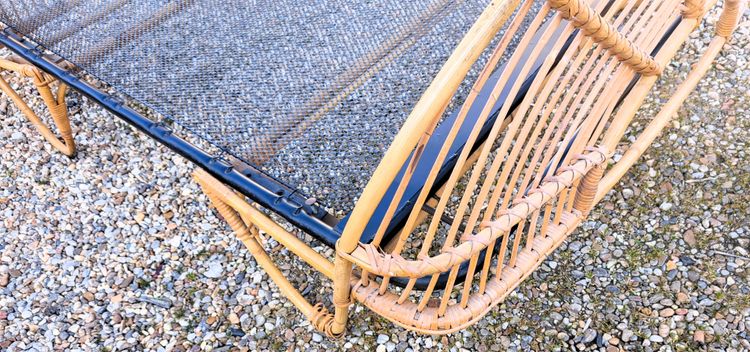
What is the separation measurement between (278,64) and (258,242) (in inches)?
17.5

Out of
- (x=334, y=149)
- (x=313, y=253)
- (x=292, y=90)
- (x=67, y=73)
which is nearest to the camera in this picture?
(x=313, y=253)

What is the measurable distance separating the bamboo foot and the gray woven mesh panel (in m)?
0.17

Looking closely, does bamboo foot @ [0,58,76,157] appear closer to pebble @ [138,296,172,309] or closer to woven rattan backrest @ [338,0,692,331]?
pebble @ [138,296,172,309]

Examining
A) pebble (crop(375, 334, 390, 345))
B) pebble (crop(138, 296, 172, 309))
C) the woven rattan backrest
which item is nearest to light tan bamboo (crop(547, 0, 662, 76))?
the woven rattan backrest

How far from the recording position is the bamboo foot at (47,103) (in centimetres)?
194

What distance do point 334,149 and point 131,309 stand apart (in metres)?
0.86

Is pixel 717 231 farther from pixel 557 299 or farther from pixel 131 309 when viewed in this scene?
pixel 131 309

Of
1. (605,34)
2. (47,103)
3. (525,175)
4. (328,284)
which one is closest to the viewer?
(605,34)

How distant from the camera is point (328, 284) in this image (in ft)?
5.87

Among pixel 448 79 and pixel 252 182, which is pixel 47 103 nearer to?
pixel 252 182

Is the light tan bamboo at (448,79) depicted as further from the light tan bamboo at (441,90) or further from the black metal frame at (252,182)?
the black metal frame at (252,182)

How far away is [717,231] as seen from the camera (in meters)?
1.74

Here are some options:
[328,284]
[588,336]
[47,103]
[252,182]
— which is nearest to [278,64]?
[252,182]

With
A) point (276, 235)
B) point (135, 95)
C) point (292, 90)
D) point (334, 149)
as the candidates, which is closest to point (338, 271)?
point (276, 235)
